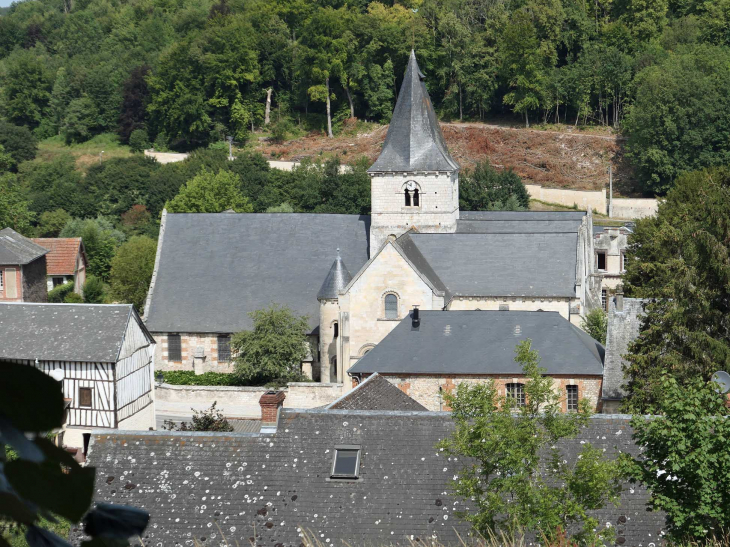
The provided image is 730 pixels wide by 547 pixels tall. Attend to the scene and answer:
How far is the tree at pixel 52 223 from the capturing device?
57594mm

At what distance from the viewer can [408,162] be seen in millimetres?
36312

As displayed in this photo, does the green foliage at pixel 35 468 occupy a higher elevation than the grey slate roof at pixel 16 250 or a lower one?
higher

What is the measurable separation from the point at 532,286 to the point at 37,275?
21.3m

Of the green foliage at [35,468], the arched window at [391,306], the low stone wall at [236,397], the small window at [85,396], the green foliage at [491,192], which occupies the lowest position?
the low stone wall at [236,397]

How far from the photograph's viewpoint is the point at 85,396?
1081 inches

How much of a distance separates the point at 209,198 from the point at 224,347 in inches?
609

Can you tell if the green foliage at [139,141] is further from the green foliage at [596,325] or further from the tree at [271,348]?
the green foliage at [596,325]

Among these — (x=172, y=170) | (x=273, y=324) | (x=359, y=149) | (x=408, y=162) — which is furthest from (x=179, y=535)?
(x=359, y=149)

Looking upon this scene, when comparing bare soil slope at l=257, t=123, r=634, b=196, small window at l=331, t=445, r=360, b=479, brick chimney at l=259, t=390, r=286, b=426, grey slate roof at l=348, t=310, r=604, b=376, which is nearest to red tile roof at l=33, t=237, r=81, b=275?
grey slate roof at l=348, t=310, r=604, b=376

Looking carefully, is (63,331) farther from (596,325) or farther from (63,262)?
(63,262)

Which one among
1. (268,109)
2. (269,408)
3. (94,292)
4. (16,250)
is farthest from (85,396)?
(268,109)

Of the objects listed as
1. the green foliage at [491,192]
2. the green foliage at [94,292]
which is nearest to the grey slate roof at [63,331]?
the green foliage at [94,292]

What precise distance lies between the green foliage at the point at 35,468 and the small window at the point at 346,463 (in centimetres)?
1444

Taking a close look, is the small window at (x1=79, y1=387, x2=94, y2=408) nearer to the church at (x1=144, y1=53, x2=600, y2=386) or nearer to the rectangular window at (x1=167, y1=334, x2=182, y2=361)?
the church at (x1=144, y1=53, x2=600, y2=386)
